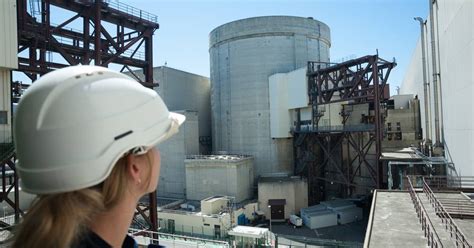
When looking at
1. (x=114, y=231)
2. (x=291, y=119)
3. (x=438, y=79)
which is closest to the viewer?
(x=114, y=231)

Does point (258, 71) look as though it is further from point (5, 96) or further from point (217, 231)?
point (5, 96)

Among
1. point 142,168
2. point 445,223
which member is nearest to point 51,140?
point 142,168

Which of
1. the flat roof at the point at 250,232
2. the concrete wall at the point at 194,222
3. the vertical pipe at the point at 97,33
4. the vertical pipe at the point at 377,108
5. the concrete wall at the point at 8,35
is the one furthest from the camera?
the concrete wall at the point at 194,222

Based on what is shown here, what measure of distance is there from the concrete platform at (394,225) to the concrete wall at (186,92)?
92.7 feet

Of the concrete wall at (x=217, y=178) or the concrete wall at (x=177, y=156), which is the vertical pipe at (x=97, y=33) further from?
the concrete wall at (x=177, y=156)

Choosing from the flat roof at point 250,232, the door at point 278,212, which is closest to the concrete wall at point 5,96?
the flat roof at point 250,232

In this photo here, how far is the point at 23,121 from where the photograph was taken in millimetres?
1301

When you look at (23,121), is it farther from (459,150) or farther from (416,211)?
(459,150)

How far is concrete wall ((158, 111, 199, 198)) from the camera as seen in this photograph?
34.0 metres

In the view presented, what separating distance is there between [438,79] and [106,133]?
24.5m

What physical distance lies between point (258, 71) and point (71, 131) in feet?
117

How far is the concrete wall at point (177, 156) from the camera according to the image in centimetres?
3403

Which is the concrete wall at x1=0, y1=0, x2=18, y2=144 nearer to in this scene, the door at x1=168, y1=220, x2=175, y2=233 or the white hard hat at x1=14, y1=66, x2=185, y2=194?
the white hard hat at x1=14, y1=66, x2=185, y2=194

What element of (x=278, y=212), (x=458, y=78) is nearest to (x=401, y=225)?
(x=458, y=78)
